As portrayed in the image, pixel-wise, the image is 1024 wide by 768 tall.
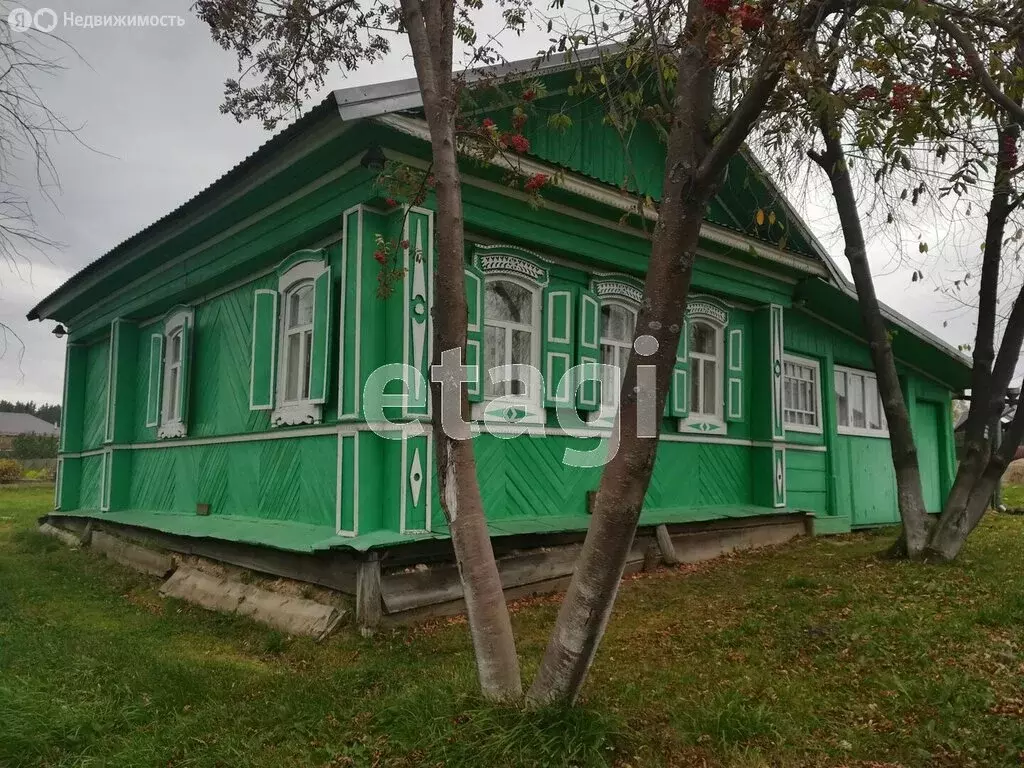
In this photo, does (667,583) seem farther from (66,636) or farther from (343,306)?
(66,636)

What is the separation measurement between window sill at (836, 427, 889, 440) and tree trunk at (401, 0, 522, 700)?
360 inches

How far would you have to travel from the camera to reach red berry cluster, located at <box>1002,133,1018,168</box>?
5.82 meters

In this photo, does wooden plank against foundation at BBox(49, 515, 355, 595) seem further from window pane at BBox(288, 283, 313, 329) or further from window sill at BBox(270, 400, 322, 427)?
window pane at BBox(288, 283, 313, 329)

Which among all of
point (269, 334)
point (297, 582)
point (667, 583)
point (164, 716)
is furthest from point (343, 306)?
point (667, 583)

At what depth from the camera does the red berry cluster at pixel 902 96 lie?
3645mm

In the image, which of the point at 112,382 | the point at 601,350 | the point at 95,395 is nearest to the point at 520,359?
the point at 601,350

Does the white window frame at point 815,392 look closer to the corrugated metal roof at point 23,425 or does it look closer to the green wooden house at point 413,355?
the green wooden house at point 413,355

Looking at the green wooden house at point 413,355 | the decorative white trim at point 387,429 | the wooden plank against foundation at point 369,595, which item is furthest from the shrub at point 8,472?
the wooden plank against foundation at point 369,595

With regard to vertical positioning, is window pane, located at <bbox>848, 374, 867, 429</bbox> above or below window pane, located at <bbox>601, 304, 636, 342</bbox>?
below

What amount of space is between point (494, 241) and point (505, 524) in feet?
8.66

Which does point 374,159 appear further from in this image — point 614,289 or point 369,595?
point 369,595

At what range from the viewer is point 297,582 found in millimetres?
6426

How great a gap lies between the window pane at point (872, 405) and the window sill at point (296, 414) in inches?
358

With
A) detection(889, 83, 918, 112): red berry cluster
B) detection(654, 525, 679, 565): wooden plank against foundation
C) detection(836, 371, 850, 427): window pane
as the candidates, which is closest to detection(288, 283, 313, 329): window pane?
detection(654, 525, 679, 565): wooden plank against foundation
